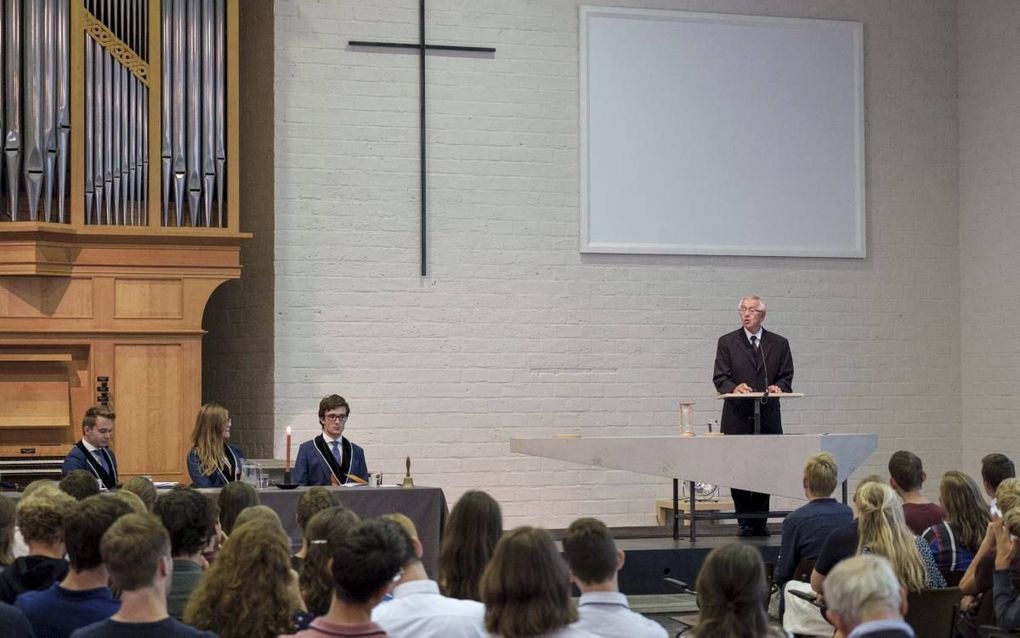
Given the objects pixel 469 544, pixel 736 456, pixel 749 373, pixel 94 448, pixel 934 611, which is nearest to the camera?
pixel 469 544

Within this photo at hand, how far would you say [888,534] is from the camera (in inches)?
195

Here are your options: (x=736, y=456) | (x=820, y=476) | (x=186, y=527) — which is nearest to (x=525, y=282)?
(x=736, y=456)

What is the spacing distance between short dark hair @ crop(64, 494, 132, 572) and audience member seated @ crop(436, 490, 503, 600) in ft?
3.25

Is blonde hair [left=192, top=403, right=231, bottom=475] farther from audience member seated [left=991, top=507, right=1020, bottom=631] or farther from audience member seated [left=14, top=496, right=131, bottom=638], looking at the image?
audience member seated [left=991, top=507, right=1020, bottom=631]

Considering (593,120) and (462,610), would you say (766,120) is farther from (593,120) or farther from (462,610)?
(462,610)

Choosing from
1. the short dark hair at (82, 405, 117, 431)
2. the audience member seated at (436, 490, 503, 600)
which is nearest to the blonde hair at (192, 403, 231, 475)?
the short dark hair at (82, 405, 117, 431)

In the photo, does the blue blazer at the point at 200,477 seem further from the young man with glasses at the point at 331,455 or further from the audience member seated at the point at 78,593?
the audience member seated at the point at 78,593

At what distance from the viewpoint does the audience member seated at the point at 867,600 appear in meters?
3.16

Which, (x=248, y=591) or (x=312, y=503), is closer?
(x=248, y=591)

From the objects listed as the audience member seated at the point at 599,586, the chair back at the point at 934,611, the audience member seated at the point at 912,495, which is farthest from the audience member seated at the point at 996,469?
the audience member seated at the point at 599,586

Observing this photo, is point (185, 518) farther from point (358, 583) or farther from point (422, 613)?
point (358, 583)

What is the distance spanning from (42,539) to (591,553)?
1617mm

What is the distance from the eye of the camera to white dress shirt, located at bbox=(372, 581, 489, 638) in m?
3.54

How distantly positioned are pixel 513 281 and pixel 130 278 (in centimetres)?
273
